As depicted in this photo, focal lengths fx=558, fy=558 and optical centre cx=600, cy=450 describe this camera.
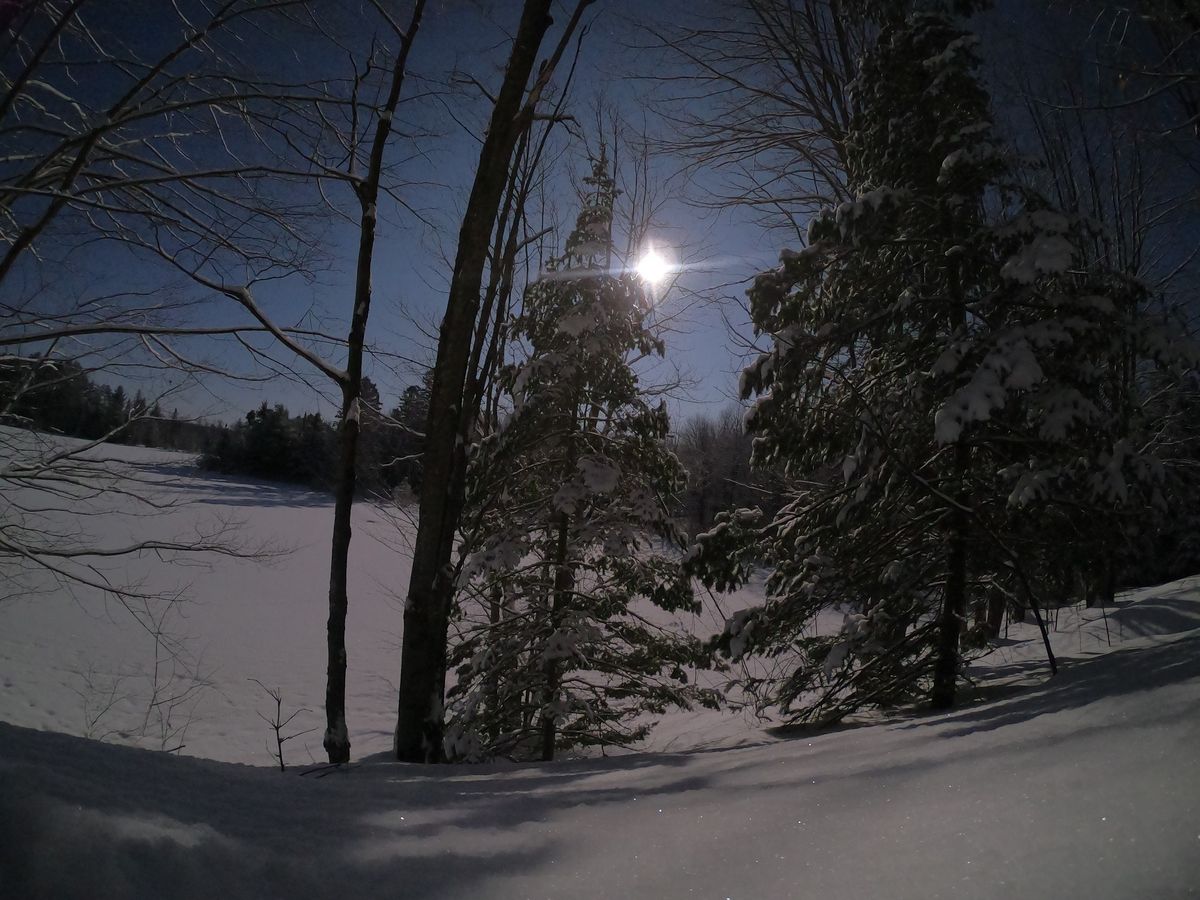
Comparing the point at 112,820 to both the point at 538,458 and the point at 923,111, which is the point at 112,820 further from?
the point at 538,458

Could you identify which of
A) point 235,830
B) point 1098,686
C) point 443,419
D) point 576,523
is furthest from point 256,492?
point 1098,686

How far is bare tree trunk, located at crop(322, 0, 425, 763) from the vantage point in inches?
204

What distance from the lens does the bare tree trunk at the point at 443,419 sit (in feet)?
15.6

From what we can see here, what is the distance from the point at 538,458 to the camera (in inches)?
328

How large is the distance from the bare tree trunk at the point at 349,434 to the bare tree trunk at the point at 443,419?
0.77 metres

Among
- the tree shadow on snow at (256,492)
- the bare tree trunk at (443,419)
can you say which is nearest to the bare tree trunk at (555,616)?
the bare tree trunk at (443,419)

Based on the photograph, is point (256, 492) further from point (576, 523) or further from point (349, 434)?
point (349, 434)

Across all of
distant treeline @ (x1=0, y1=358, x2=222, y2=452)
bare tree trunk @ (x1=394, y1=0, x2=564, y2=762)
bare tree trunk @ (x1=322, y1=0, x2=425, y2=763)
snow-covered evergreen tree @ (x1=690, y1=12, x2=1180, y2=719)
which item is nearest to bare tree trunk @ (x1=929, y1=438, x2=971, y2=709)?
snow-covered evergreen tree @ (x1=690, y1=12, x2=1180, y2=719)

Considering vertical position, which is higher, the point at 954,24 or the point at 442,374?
the point at 954,24

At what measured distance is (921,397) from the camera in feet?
14.9

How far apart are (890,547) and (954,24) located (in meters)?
4.75

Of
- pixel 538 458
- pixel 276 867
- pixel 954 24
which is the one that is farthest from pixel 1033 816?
pixel 538 458

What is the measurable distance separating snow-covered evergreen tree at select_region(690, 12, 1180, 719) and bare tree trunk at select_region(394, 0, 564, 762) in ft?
7.93

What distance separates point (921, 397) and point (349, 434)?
17.1ft
